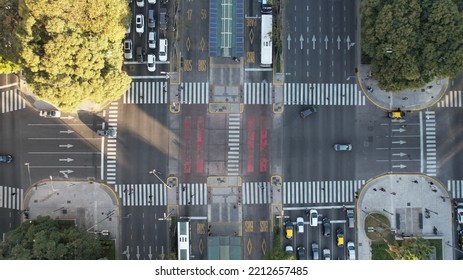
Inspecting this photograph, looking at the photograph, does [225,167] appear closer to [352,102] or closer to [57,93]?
[352,102]

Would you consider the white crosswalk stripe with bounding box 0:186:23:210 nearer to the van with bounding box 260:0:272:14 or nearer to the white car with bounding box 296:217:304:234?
the white car with bounding box 296:217:304:234

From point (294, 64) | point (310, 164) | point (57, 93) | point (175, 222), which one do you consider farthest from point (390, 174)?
point (57, 93)

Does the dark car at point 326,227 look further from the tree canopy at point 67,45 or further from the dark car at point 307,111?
the tree canopy at point 67,45

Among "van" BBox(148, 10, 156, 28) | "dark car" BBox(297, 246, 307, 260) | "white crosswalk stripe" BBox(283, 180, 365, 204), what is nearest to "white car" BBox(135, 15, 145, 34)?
"van" BBox(148, 10, 156, 28)

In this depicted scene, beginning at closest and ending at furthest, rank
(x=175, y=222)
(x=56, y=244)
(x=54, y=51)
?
1. (x=54, y=51)
2. (x=56, y=244)
3. (x=175, y=222)

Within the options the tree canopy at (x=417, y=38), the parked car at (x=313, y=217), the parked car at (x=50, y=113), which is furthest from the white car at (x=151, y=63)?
the parked car at (x=313, y=217)

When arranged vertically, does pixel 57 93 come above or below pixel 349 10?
below
